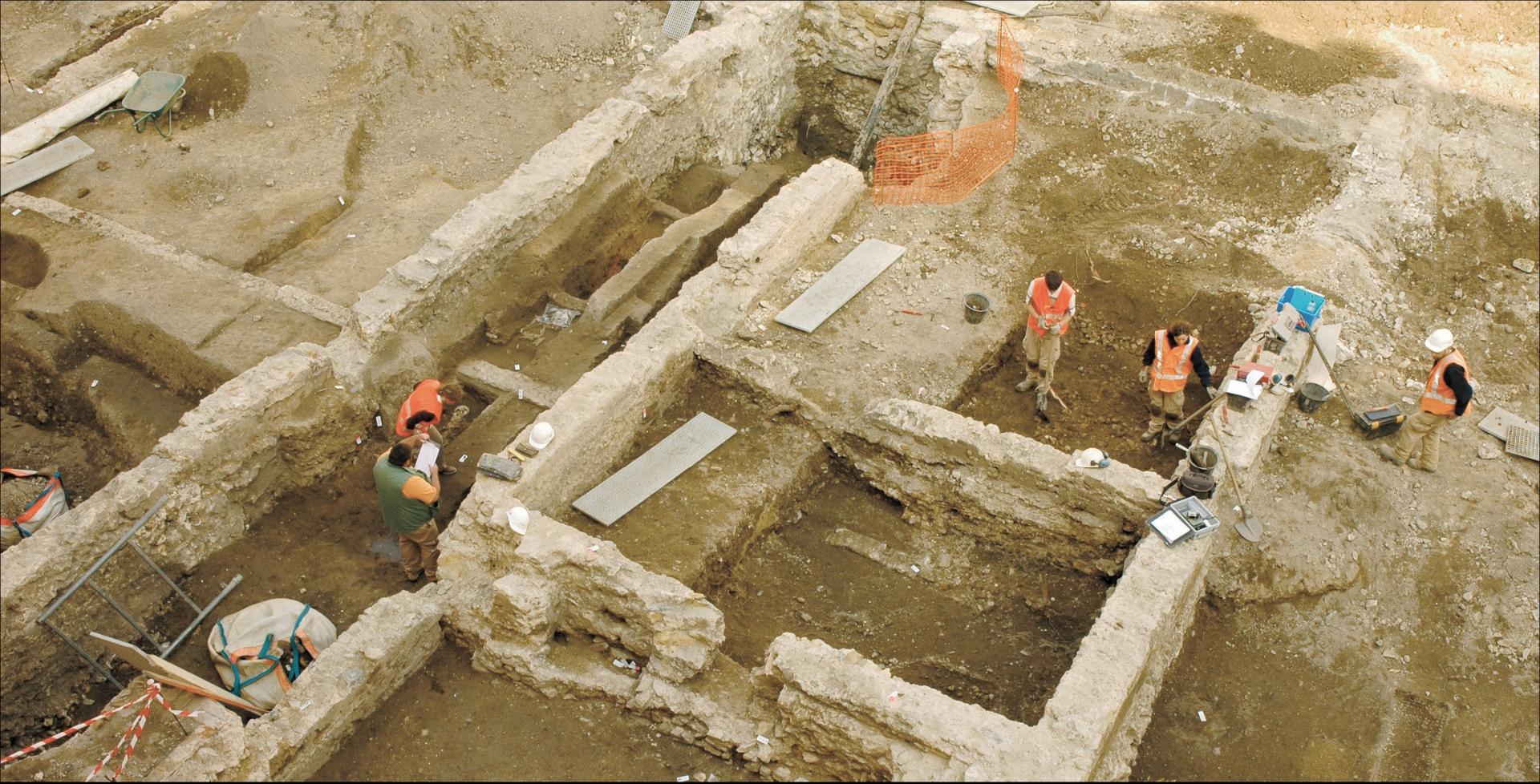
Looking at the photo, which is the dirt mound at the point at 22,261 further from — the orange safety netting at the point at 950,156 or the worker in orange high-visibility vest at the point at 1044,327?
the worker in orange high-visibility vest at the point at 1044,327

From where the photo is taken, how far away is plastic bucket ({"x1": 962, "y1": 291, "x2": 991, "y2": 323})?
8789 mm

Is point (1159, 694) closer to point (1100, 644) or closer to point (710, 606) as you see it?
point (1100, 644)

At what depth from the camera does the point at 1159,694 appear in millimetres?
6797

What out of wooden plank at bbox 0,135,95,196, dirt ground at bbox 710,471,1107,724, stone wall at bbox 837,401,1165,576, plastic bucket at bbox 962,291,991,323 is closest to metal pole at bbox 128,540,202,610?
dirt ground at bbox 710,471,1107,724

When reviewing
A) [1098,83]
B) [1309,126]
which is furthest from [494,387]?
[1309,126]

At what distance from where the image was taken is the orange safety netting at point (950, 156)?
10.2 m

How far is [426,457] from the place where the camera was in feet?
24.0

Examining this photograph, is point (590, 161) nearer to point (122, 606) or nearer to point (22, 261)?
point (122, 606)

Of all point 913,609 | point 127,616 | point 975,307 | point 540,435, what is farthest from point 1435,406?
point 127,616

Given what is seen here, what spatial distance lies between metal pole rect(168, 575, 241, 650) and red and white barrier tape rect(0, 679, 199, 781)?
0.57 metres

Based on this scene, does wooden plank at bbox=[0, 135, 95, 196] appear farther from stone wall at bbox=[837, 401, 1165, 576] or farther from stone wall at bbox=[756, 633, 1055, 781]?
stone wall at bbox=[756, 633, 1055, 781]

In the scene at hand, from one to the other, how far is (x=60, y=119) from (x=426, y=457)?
302 inches

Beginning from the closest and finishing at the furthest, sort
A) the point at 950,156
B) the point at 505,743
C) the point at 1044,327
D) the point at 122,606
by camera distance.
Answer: the point at 505,743, the point at 122,606, the point at 1044,327, the point at 950,156

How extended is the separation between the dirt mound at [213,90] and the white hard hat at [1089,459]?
33.6 ft
